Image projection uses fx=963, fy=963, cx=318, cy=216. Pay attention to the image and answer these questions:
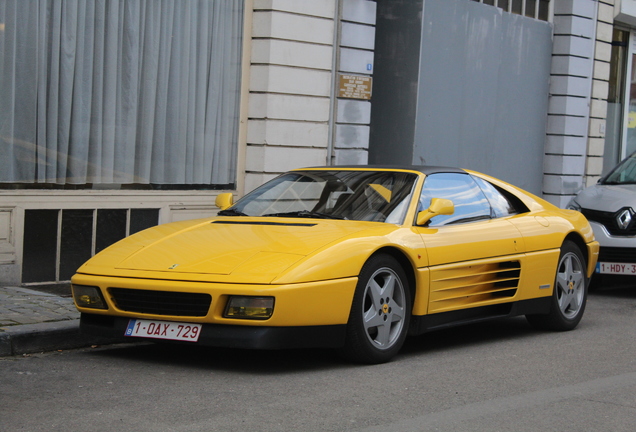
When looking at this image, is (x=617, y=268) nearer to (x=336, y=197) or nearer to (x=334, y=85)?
(x=334, y=85)

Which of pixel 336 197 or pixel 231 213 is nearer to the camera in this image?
pixel 336 197

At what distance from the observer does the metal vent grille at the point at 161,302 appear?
19.1ft

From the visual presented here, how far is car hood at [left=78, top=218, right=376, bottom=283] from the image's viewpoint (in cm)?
586

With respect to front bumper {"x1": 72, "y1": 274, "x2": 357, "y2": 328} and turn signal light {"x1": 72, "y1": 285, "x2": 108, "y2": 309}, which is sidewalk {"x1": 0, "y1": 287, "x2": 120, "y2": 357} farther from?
front bumper {"x1": 72, "y1": 274, "x2": 357, "y2": 328}

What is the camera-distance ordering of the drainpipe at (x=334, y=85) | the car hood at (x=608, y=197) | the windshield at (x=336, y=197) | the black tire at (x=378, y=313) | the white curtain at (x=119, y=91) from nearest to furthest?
the black tire at (x=378, y=313), the windshield at (x=336, y=197), the white curtain at (x=119, y=91), the car hood at (x=608, y=197), the drainpipe at (x=334, y=85)

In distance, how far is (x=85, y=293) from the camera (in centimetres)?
621

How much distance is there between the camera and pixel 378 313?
6234 mm

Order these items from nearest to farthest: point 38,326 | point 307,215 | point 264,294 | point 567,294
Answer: point 264,294, point 38,326, point 307,215, point 567,294

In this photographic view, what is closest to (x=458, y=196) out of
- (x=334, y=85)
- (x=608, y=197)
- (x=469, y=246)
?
(x=469, y=246)

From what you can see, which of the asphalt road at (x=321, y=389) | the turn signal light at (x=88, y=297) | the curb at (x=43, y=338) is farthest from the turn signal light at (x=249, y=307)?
the curb at (x=43, y=338)

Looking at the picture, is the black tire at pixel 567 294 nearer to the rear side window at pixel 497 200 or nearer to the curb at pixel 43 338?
the rear side window at pixel 497 200

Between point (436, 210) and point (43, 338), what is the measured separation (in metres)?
2.85

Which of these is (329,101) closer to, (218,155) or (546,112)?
(218,155)

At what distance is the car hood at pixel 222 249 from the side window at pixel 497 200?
4.72ft
